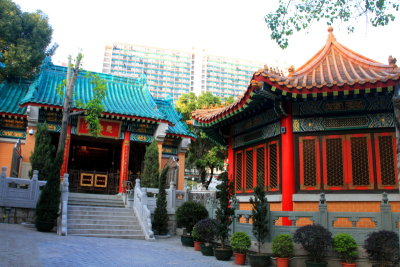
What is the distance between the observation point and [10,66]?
21.7 m

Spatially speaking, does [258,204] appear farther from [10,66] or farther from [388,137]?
[10,66]

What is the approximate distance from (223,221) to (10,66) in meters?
17.7

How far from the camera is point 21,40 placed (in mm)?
24344

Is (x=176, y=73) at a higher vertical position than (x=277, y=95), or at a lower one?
higher

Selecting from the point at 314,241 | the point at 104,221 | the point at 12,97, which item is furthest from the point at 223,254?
the point at 12,97

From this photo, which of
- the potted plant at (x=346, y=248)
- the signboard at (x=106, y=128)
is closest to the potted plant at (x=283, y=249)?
the potted plant at (x=346, y=248)

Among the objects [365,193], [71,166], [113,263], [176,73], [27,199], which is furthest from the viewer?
[176,73]

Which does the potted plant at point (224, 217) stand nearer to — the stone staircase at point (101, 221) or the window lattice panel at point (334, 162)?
the window lattice panel at point (334, 162)

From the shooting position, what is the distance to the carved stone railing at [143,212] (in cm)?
1357

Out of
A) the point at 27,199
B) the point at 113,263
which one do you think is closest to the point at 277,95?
the point at 113,263

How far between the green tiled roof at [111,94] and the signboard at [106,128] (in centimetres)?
79

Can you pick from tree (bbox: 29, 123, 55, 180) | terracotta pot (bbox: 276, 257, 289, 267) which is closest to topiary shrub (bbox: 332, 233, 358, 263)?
terracotta pot (bbox: 276, 257, 289, 267)

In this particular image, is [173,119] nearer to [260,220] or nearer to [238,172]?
[238,172]

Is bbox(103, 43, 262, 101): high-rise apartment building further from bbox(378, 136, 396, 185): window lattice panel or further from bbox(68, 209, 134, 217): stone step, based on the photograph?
bbox(378, 136, 396, 185): window lattice panel
